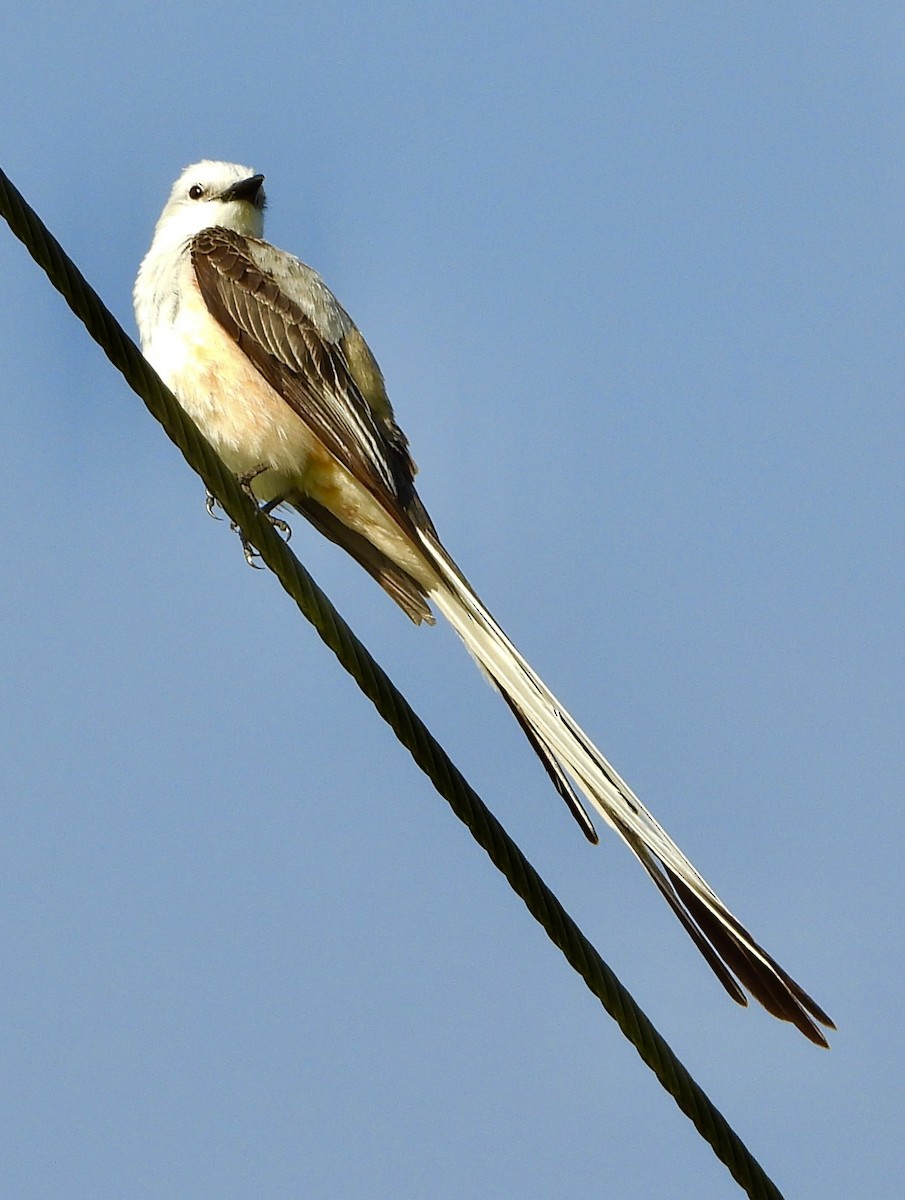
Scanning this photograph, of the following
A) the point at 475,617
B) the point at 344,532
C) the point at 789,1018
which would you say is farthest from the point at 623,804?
the point at 344,532

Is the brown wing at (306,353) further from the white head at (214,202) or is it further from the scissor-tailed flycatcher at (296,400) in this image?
the white head at (214,202)

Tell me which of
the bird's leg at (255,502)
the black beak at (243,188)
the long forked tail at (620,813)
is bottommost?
the long forked tail at (620,813)

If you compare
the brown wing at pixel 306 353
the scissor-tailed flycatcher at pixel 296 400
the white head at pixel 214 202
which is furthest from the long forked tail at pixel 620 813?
the white head at pixel 214 202

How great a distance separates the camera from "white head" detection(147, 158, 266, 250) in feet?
20.1

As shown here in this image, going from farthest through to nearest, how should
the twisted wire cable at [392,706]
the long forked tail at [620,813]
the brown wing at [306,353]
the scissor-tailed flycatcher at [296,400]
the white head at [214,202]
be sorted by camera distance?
the white head at [214,202]
the brown wing at [306,353]
the scissor-tailed flycatcher at [296,400]
the long forked tail at [620,813]
the twisted wire cable at [392,706]

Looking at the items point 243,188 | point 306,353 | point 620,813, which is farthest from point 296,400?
point 620,813

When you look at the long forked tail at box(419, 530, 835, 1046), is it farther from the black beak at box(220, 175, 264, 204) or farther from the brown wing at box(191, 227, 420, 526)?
the black beak at box(220, 175, 264, 204)

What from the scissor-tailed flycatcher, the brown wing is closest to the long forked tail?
the scissor-tailed flycatcher

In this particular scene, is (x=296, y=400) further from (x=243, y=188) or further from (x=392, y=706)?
(x=392, y=706)

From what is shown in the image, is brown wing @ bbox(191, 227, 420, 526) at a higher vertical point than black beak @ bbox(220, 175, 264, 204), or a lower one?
lower

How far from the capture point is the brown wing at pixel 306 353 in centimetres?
506

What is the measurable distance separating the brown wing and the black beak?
0.66 metres

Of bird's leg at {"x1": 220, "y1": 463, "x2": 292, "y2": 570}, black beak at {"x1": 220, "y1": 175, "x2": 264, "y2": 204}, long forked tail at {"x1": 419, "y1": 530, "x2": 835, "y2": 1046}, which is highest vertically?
black beak at {"x1": 220, "y1": 175, "x2": 264, "y2": 204}

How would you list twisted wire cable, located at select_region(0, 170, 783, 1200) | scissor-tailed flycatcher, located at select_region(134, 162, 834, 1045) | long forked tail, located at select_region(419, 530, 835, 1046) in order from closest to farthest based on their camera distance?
twisted wire cable, located at select_region(0, 170, 783, 1200), long forked tail, located at select_region(419, 530, 835, 1046), scissor-tailed flycatcher, located at select_region(134, 162, 834, 1045)
